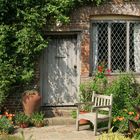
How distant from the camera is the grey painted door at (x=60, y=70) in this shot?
11.6 metres

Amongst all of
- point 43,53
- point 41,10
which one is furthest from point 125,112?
point 41,10

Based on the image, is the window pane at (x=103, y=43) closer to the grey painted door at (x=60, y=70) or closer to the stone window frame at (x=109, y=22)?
the stone window frame at (x=109, y=22)

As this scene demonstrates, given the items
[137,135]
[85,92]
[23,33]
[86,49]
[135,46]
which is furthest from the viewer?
[135,46]

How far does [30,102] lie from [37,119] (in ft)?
1.70

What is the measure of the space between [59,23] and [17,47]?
1.43 metres

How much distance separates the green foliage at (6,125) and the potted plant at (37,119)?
2.71 ft

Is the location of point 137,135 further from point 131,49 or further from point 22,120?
point 131,49

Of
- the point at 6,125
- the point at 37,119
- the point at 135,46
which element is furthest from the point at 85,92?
the point at 6,125

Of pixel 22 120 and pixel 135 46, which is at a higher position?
pixel 135 46

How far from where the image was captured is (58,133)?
9789mm

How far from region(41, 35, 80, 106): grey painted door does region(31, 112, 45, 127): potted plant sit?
3.23 feet

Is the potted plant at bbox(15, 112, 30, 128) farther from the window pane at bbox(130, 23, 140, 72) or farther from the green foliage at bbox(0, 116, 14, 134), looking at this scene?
the window pane at bbox(130, 23, 140, 72)

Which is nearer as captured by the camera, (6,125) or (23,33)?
(6,125)

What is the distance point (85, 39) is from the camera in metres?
11.4
